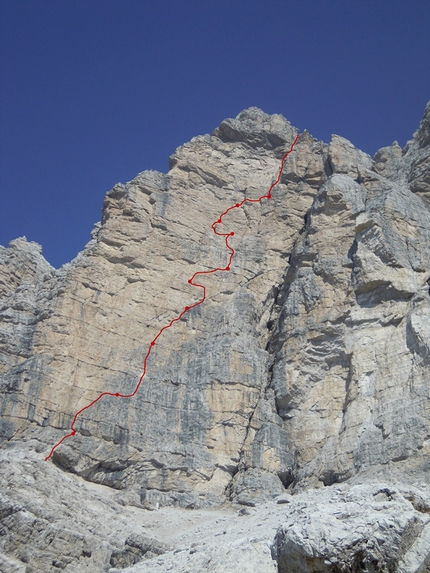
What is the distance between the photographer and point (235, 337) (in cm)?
3362

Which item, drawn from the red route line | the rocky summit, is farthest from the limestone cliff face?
the red route line

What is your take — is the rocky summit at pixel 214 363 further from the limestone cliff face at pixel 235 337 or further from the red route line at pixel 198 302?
the red route line at pixel 198 302

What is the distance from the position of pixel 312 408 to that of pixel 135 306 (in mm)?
11049

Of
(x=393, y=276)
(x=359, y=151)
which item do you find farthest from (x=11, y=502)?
(x=359, y=151)

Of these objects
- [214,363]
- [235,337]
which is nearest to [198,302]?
[235,337]

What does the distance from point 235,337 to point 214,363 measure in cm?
196

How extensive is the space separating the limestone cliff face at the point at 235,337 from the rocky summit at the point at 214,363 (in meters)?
0.09

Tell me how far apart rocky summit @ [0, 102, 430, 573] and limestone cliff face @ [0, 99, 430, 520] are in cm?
9

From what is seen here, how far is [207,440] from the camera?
30391 mm

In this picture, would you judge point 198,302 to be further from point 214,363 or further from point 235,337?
point 214,363

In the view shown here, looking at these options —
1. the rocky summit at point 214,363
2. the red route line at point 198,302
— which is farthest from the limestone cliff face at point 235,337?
the red route line at point 198,302

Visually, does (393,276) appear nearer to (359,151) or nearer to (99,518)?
(359,151)

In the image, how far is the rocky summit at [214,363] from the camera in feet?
78.4

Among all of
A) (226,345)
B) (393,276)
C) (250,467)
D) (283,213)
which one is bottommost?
(250,467)
